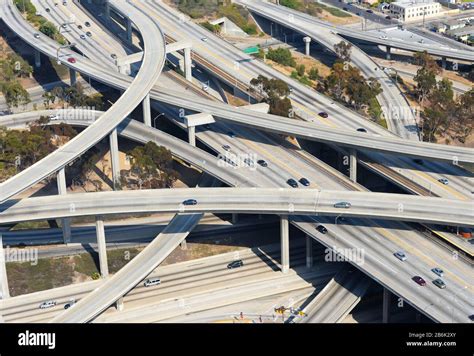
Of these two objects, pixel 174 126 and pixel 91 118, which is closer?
pixel 91 118

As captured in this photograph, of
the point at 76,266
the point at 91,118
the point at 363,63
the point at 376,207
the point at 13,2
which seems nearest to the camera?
the point at 376,207

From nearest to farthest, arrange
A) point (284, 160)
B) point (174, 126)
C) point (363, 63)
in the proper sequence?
1. point (284, 160)
2. point (174, 126)
3. point (363, 63)

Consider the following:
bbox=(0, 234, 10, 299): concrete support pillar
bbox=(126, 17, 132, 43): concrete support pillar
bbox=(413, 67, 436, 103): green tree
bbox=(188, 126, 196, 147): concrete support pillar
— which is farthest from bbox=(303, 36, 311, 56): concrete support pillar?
bbox=(0, 234, 10, 299): concrete support pillar

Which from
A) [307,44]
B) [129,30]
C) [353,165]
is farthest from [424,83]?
[129,30]

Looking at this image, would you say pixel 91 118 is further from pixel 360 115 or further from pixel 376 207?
pixel 376 207

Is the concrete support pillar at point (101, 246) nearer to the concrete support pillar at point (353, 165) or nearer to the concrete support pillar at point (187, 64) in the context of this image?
the concrete support pillar at point (353, 165)

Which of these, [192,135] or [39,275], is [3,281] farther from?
[192,135]

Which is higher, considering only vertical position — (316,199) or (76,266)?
(316,199)

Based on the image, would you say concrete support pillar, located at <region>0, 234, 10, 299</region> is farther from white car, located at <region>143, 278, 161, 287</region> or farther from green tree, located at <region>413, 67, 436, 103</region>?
green tree, located at <region>413, 67, 436, 103</region>

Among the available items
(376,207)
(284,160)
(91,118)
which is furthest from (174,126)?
(376,207)
